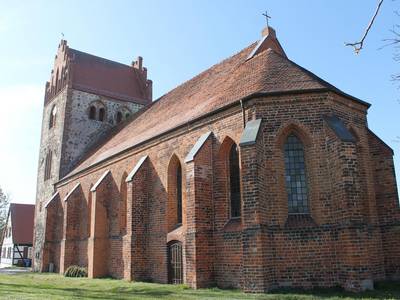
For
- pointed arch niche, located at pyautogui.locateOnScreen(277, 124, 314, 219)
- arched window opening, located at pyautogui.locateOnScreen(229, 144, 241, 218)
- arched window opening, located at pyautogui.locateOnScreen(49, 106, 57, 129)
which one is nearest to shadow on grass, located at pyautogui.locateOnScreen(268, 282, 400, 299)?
pointed arch niche, located at pyautogui.locateOnScreen(277, 124, 314, 219)

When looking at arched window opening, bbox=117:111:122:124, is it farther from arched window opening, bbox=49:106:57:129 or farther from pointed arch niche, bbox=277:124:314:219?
pointed arch niche, bbox=277:124:314:219

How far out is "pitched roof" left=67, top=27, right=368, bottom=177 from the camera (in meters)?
13.8

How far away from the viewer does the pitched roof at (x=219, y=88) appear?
45.1 feet

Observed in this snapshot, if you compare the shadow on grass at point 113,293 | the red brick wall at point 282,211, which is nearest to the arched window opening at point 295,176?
the red brick wall at point 282,211

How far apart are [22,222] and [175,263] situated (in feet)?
111

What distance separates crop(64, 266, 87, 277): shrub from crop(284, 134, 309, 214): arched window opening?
40.0 ft

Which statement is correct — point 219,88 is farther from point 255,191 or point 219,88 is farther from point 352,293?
point 352,293

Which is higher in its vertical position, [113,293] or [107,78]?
[107,78]

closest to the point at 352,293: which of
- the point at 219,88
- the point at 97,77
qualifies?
the point at 219,88

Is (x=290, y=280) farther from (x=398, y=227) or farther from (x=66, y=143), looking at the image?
(x=66, y=143)

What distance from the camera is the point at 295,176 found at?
42.1 feet

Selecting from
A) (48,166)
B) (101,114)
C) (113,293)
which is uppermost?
(101,114)

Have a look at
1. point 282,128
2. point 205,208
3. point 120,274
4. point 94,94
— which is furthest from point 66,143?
point 282,128

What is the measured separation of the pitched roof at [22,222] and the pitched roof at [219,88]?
2137 cm
